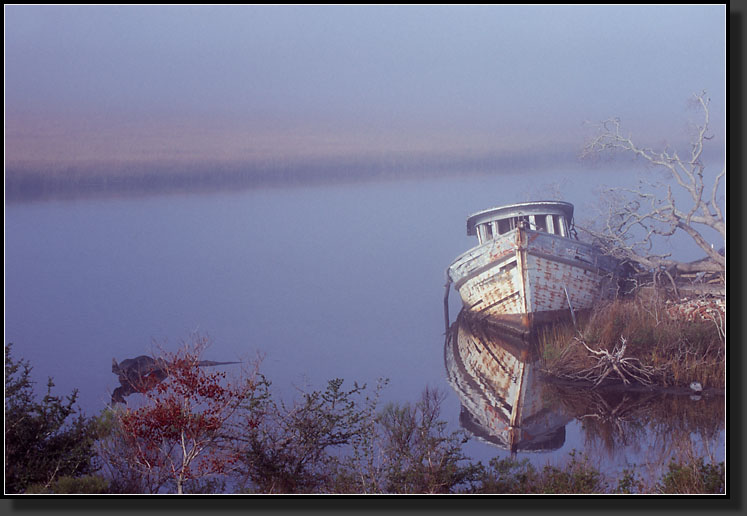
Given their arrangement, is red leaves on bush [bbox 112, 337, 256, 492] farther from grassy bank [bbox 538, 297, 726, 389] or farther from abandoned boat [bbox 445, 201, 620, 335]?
grassy bank [bbox 538, 297, 726, 389]

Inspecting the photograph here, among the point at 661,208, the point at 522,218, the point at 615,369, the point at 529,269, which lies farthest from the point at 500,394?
the point at 661,208

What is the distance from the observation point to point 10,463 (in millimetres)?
4605

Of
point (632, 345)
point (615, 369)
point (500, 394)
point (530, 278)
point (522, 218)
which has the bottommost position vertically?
point (500, 394)

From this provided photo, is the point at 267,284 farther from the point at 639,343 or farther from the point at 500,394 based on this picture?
the point at 639,343

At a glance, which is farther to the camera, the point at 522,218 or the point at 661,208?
the point at 522,218

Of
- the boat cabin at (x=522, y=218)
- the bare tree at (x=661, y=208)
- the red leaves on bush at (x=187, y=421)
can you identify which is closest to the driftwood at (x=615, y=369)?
the bare tree at (x=661, y=208)

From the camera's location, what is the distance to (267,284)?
16.0 feet

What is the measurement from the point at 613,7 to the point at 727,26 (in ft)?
2.29

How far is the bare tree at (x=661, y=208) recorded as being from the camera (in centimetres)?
474

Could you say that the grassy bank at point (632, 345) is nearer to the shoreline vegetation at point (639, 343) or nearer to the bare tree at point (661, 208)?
the shoreline vegetation at point (639, 343)

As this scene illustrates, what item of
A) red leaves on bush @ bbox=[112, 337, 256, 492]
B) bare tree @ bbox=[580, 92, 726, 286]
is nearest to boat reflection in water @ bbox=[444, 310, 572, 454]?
bare tree @ bbox=[580, 92, 726, 286]

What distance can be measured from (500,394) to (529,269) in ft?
3.73

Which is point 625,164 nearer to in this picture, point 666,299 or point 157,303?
point 666,299

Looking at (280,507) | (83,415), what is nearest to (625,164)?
(280,507)
